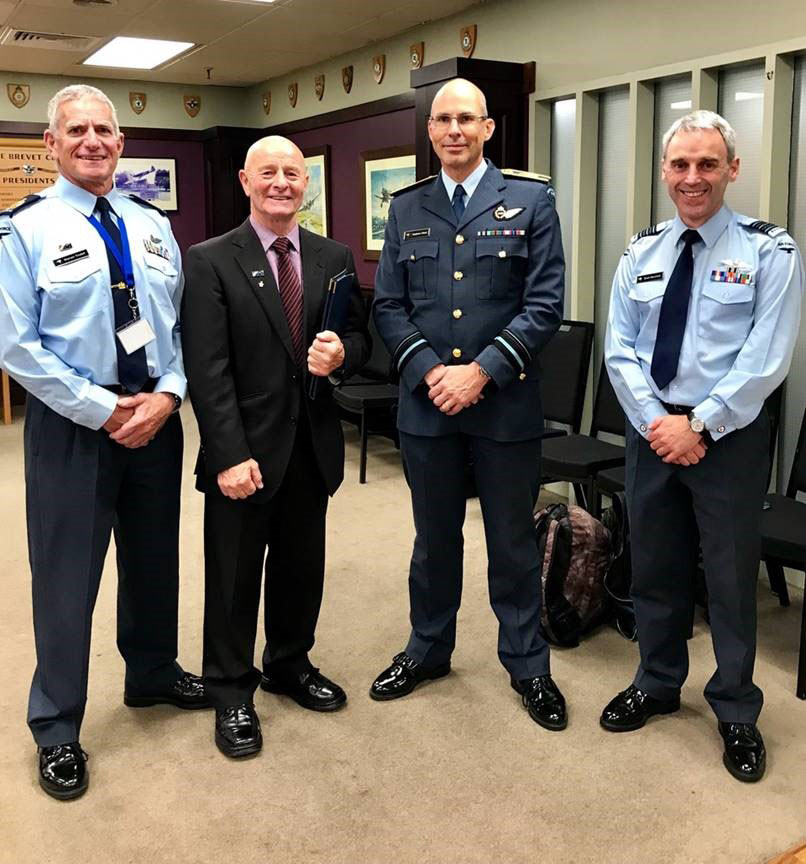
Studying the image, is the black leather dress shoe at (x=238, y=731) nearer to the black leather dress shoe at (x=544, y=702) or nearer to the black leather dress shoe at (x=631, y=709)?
the black leather dress shoe at (x=544, y=702)

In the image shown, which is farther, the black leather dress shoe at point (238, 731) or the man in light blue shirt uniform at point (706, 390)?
the black leather dress shoe at point (238, 731)

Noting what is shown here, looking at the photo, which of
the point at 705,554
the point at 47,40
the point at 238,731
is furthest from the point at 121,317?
the point at 47,40

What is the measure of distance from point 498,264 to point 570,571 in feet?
3.78

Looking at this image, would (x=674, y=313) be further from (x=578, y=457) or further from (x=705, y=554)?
(x=578, y=457)

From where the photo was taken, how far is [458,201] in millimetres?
2660

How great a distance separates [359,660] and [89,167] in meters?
1.73

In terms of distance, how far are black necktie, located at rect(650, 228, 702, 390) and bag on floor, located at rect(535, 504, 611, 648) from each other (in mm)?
878

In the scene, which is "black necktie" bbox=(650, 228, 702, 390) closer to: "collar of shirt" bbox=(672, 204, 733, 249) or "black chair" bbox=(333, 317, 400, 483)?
"collar of shirt" bbox=(672, 204, 733, 249)

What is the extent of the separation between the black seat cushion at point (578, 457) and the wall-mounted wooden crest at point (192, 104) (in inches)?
215

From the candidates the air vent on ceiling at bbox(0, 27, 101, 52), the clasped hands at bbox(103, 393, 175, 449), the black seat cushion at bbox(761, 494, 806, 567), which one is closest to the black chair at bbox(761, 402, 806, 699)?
the black seat cushion at bbox(761, 494, 806, 567)

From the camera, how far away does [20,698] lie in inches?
113

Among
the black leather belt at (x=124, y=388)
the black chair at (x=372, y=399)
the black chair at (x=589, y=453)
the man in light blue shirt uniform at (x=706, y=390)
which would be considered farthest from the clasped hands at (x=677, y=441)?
the black chair at (x=372, y=399)

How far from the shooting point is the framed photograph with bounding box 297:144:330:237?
708 centimetres

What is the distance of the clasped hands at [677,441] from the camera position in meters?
2.36
